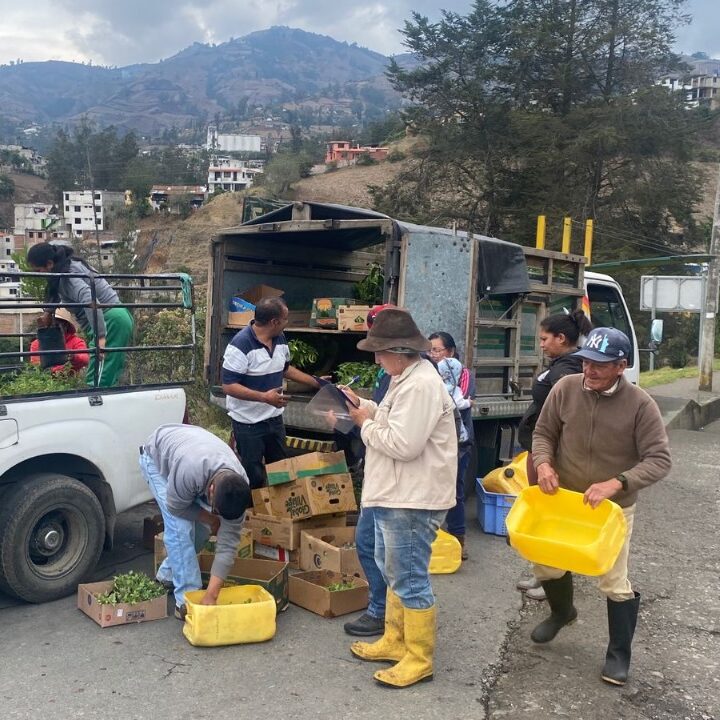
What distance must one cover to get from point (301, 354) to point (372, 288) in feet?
3.29

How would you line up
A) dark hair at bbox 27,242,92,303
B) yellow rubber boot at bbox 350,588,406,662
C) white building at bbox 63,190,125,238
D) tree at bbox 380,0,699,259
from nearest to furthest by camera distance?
yellow rubber boot at bbox 350,588,406,662, dark hair at bbox 27,242,92,303, tree at bbox 380,0,699,259, white building at bbox 63,190,125,238

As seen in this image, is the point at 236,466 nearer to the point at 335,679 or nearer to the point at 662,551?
the point at 335,679

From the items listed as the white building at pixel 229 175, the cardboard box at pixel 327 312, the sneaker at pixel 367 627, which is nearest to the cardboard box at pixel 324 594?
the sneaker at pixel 367 627

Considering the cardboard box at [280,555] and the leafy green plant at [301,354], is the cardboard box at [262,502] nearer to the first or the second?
the cardboard box at [280,555]

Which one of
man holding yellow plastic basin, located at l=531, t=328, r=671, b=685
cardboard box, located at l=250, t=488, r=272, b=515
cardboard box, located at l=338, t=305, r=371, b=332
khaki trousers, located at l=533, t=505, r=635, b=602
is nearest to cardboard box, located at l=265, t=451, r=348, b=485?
cardboard box, located at l=250, t=488, r=272, b=515

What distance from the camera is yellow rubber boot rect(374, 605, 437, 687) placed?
3898 millimetres

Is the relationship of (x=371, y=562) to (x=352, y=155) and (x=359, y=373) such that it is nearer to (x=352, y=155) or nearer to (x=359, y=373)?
(x=359, y=373)

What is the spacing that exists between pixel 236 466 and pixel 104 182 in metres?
102

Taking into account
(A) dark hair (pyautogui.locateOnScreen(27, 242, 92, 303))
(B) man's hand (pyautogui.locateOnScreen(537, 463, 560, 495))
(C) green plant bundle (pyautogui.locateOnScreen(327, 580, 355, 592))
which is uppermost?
(A) dark hair (pyautogui.locateOnScreen(27, 242, 92, 303))

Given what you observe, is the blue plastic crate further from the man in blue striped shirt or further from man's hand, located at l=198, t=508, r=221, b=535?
man's hand, located at l=198, t=508, r=221, b=535

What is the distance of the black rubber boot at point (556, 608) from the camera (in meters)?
4.45

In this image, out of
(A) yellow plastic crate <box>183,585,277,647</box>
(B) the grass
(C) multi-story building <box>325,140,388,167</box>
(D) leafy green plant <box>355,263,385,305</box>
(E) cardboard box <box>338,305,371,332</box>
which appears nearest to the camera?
(A) yellow plastic crate <box>183,585,277,647</box>

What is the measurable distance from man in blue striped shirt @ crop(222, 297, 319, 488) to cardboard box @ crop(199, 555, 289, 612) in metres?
0.96

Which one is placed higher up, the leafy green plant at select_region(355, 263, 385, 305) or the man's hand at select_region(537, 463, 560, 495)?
the leafy green plant at select_region(355, 263, 385, 305)
